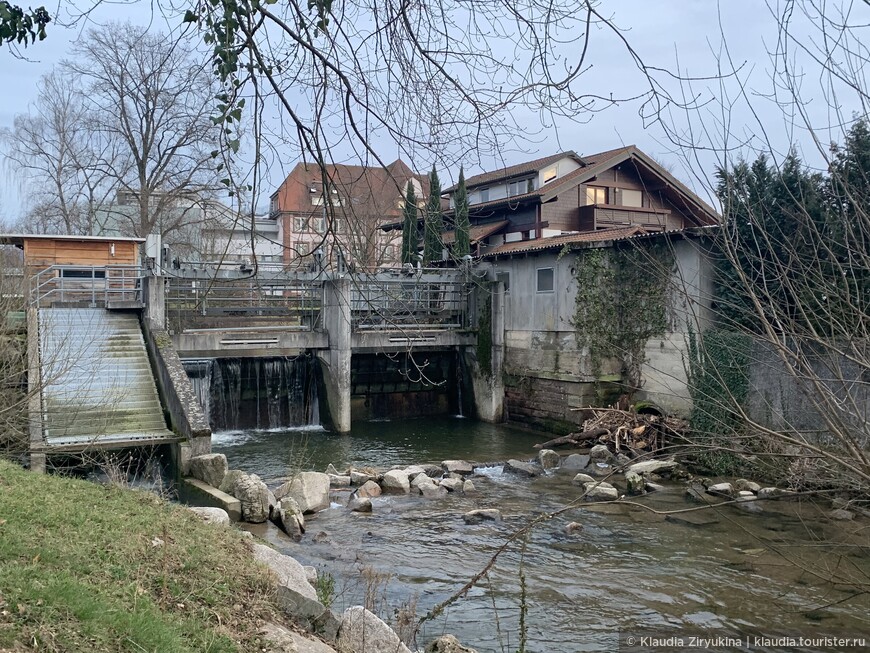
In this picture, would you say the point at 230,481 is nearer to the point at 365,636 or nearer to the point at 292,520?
the point at 292,520

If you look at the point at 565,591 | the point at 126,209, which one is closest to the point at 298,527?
the point at 565,591

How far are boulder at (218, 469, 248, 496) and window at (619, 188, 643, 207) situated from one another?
72.6ft

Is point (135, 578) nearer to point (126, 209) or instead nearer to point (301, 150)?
point (301, 150)

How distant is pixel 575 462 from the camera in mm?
14570

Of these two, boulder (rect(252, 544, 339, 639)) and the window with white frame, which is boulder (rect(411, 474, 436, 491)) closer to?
boulder (rect(252, 544, 339, 639))

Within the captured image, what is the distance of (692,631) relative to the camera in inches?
273

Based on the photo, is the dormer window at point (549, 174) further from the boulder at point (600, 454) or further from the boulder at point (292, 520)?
the boulder at point (292, 520)

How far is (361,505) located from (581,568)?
151 inches

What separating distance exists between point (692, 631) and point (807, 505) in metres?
5.49

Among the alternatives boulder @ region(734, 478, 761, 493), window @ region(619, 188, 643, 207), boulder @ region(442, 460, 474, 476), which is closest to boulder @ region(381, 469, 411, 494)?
boulder @ region(442, 460, 474, 476)

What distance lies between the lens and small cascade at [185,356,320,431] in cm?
1939

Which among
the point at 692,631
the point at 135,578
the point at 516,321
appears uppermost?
the point at 516,321

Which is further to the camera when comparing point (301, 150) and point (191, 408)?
point (191, 408)

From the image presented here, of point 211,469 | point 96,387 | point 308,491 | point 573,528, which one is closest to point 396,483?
point 308,491
